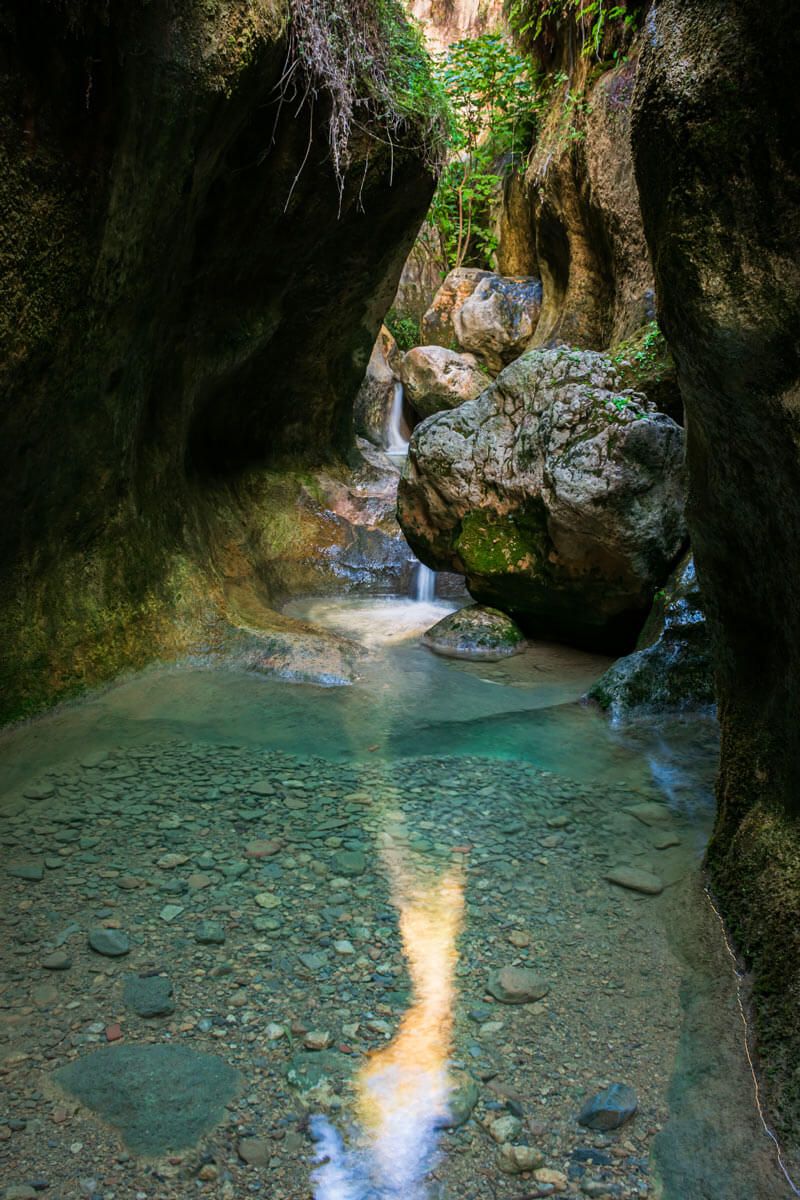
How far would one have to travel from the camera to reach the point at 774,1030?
2.11 m

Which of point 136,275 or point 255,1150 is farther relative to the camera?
point 136,275

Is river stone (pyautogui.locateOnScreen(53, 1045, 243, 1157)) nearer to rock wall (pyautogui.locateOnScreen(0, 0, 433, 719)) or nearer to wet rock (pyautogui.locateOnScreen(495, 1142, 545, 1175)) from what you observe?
wet rock (pyautogui.locateOnScreen(495, 1142, 545, 1175))

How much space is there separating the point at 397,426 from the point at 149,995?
13.6m

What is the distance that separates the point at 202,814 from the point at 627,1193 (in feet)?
7.42

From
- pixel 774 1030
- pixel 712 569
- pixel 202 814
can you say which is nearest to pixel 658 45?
pixel 712 569

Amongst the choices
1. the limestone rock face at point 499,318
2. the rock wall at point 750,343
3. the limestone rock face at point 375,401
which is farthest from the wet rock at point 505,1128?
the limestone rock face at point 499,318

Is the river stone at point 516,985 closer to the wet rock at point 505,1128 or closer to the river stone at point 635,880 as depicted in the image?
the wet rock at point 505,1128

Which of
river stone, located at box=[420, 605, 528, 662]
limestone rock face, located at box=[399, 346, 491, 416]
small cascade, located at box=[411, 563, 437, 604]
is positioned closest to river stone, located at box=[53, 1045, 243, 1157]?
river stone, located at box=[420, 605, 528, 662]

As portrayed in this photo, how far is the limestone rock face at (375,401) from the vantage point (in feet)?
46.4

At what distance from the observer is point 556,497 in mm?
6094

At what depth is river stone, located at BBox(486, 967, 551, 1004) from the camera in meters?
2.39

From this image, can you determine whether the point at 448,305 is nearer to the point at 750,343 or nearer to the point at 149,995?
the point at 750,343

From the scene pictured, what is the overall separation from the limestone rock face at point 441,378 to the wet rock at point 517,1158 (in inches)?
Answer: 511

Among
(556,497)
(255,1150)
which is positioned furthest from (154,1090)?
(556,497)
